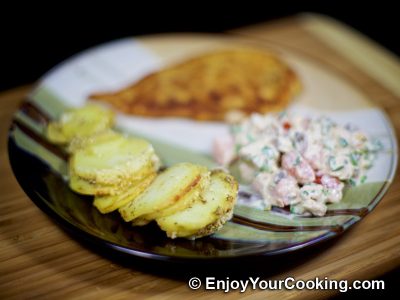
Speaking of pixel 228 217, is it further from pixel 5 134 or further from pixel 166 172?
pixel 5 134

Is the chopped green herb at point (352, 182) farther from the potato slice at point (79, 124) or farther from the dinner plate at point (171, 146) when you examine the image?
the potato slice at point (79, 124)

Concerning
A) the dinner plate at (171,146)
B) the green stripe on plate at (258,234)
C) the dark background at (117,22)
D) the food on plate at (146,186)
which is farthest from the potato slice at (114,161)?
the dark background at (117,22)

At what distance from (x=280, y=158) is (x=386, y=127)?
639 mm

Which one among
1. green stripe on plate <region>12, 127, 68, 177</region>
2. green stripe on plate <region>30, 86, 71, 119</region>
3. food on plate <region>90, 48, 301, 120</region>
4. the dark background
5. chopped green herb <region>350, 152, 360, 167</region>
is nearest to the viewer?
chopped green herb <region>350, 152, 360, 167</region>

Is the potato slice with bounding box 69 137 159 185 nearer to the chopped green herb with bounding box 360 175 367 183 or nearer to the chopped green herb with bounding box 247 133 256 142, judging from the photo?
the chopped green herb with bounding box 247 133 256 142

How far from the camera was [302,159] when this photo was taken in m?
1.90

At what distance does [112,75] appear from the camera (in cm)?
282

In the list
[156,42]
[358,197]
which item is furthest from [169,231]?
[156,42]

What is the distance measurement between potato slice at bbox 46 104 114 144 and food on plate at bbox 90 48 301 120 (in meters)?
0.21

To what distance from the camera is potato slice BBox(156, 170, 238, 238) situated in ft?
5.48

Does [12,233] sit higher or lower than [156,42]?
lower

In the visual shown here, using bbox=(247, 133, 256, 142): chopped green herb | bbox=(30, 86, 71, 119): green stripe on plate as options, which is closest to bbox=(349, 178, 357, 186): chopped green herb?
bbox=(247, 133, 256, 142): chopped green herb

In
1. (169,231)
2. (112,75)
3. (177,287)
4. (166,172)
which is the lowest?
(177,287)
